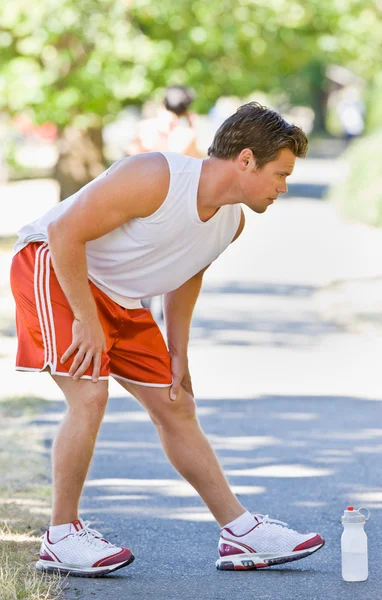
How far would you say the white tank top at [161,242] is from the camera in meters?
4.36

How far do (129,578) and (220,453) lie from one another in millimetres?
2157

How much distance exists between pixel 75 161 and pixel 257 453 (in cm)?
1623

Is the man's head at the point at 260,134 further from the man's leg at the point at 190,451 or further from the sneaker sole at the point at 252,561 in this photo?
the sneaker sole at the point at 252,561

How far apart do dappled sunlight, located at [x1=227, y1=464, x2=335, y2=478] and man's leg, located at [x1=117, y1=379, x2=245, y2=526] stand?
4.79 feet

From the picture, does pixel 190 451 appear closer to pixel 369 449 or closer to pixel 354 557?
pixel 354 557

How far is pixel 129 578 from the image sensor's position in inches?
179

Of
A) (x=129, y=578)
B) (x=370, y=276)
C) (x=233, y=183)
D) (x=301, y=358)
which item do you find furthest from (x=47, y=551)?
(x=370, y=276)

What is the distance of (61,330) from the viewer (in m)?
4.41

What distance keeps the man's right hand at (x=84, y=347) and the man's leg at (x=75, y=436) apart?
0.06 metres

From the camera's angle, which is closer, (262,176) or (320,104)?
(262,176)

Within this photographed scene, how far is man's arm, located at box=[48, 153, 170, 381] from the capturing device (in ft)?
14.0

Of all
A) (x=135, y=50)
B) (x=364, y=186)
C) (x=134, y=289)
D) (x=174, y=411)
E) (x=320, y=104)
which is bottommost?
(x=320, y=104)

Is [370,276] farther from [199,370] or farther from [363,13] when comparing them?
[363,13]

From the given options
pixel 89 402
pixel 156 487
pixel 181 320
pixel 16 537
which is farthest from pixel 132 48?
pixel 89 402
